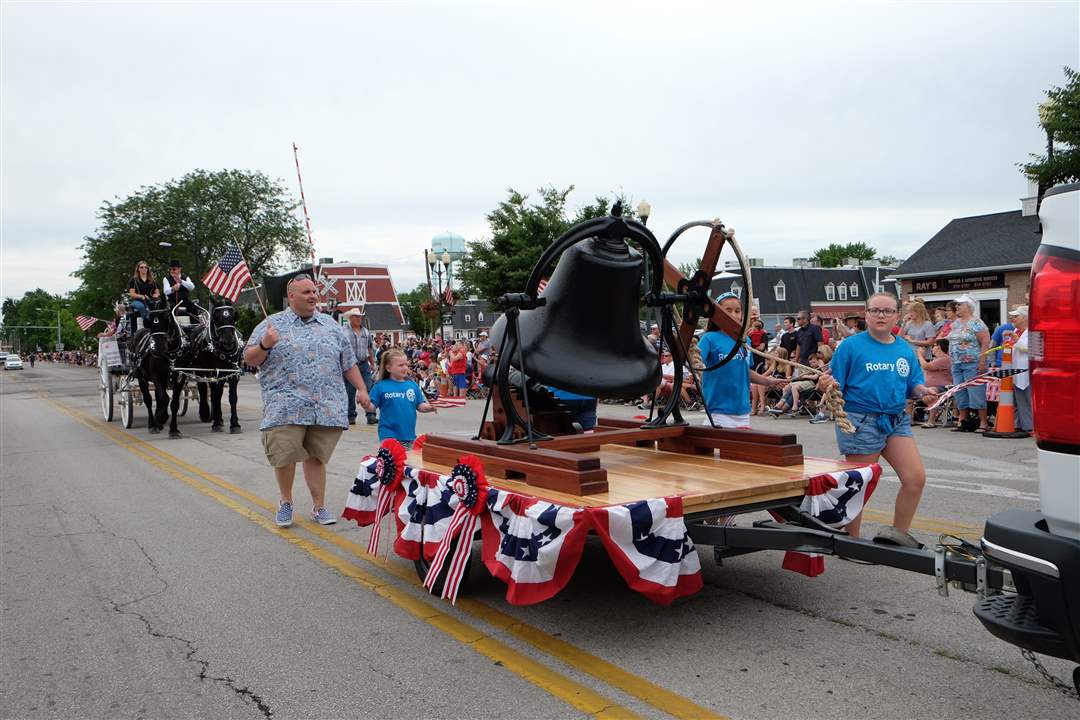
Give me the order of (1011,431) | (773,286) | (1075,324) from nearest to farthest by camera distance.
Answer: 1. (1075,324)
2. (1011,431)
3. (773,286)

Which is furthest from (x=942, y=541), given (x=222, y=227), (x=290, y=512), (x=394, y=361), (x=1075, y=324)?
(x=222, y=227)

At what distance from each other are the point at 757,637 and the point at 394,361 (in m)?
3.80

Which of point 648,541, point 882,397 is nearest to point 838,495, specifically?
point 882,397

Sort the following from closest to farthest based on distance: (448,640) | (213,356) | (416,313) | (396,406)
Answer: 1. (448,640)
2. (396,406)
3. (213,356)
4. (416,313)

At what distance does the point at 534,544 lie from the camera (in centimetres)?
398

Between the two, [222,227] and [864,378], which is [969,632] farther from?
Answer: [222,227]

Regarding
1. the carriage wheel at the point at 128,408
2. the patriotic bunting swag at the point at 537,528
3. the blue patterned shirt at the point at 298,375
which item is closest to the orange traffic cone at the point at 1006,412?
the patriotic bunting swag at the point at 537,528

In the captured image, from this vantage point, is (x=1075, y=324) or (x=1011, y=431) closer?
(x=1075, y=324)

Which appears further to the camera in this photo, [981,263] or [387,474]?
[981,263]

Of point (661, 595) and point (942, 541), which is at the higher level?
point (942, 541)

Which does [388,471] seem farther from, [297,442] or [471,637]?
[297,442]

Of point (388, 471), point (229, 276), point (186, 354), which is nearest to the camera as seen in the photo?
point (388, 471)

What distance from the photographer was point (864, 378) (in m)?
5.33

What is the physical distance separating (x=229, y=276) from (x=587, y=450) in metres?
12.5
